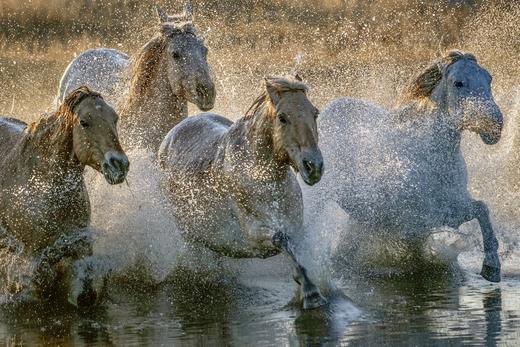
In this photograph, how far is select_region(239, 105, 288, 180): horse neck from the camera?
25.1 ft

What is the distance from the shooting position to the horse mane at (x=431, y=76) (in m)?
9.34

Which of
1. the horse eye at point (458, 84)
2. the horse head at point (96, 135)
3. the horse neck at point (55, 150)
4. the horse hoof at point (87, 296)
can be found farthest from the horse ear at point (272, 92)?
the horse eye at point (458, 84)

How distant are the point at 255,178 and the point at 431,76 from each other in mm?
2180

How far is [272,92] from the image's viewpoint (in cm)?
754

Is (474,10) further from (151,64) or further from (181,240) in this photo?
(181,240)

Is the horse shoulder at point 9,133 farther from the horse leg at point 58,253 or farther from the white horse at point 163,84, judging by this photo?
the white horse at point 163,84

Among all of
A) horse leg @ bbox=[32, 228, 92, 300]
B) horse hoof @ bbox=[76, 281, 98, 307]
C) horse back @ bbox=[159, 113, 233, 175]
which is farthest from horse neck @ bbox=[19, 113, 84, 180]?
horse back @ bbox=[159, 113, 233, 175]

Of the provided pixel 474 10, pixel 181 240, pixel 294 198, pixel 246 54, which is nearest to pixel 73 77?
pixel 181 240

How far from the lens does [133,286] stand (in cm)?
873

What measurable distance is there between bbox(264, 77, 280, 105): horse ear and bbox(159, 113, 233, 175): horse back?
2.95 ft

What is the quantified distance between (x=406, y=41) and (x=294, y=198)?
32.4 feet

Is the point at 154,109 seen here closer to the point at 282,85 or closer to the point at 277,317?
the point at 282,85

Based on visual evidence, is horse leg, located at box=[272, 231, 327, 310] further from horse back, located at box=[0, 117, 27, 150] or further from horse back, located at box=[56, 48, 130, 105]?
horse back, located at box=[56, 48, 130, 105]

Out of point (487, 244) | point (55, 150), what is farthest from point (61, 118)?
point (487, 244)
